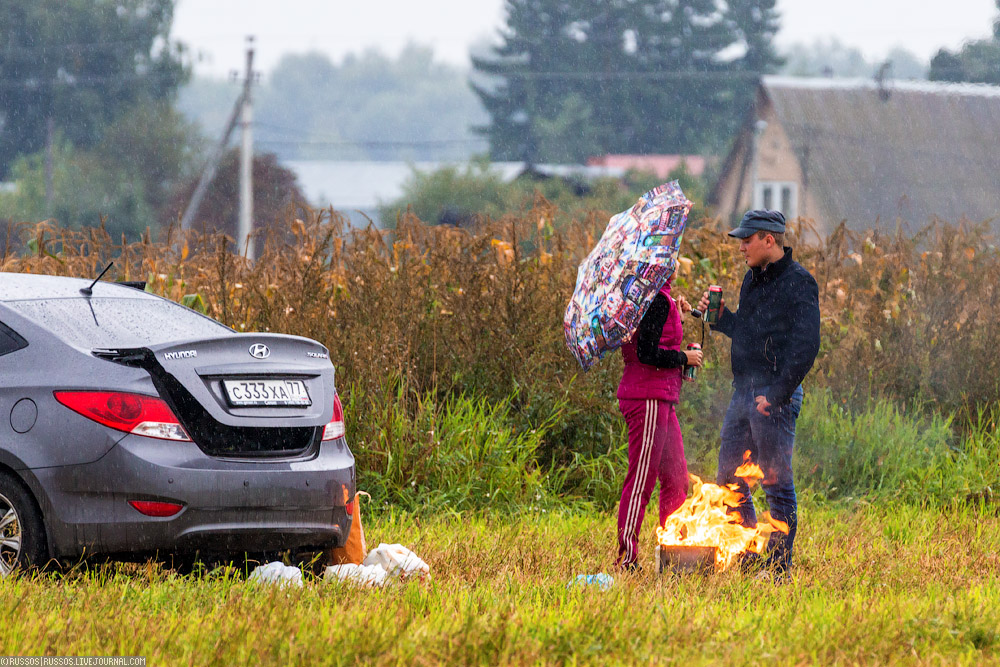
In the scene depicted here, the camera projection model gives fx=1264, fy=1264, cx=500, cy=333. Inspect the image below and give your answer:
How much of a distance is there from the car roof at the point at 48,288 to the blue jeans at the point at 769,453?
3.20 meters

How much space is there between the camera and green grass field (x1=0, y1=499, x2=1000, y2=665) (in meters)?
Result: 4.49

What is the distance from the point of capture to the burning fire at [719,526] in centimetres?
641

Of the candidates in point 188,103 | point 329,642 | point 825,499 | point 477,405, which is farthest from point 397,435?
point 188,103

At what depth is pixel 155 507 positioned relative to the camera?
542 cm

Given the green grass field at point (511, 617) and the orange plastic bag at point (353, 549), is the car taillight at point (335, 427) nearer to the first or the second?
the orange plastic bag at point (353, 549)

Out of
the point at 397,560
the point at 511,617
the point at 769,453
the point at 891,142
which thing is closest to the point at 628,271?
the point at 769,453

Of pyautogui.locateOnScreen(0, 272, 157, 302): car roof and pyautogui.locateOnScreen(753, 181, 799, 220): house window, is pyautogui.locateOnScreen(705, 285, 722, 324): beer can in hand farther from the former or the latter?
pyautogui.locateOnScreen(753, 181, 799, 220): house window

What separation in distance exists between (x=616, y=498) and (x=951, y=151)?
3590 cm

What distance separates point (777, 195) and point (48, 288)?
4067 centimetres

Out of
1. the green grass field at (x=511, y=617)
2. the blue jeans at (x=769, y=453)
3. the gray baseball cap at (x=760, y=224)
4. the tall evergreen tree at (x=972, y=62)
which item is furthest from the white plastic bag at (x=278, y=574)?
the tall evergreen tree at (x=972, y=62)

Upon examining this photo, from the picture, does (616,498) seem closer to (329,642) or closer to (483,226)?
(483,226)

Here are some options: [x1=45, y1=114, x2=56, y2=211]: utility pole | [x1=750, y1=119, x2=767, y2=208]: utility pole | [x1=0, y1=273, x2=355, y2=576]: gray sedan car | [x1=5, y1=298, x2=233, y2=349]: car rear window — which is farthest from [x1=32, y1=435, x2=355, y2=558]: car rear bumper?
[x1=45, y1=114, x2=56, y2=211]: utility pole

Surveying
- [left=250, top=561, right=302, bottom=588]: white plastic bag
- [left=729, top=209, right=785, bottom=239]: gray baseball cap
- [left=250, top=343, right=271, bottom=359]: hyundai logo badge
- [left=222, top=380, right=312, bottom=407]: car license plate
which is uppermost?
[left=729, top=209, right=785, bottom=239]: gray baseball cap

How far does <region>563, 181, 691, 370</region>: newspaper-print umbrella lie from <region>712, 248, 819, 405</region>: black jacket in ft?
1.99
